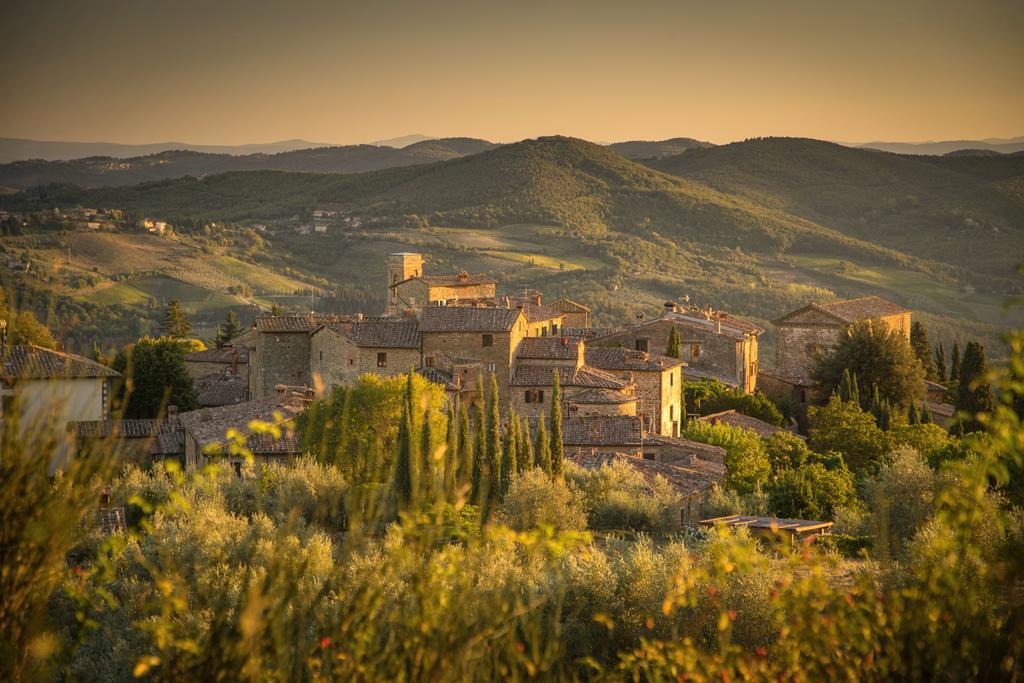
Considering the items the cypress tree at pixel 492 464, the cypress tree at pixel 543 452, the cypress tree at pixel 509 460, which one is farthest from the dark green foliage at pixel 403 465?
the cypress tree at pixel 543 452

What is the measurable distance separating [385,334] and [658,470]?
36.8ft

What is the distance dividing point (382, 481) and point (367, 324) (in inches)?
451

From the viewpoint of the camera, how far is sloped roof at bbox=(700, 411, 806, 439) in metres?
43.6

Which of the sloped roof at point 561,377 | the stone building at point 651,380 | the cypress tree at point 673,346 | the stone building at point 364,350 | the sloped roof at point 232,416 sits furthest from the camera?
the cypress tree at point 673,346

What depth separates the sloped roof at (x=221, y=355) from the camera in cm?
4959

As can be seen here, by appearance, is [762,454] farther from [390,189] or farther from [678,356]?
[390,189]

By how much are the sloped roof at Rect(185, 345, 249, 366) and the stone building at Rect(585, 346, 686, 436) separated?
13.9 m

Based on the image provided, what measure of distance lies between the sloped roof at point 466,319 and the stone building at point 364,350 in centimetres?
55

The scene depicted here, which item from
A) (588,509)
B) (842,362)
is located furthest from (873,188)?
(588,509)

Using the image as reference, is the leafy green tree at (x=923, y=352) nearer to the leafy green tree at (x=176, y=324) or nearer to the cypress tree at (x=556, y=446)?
the cypress tree at (x=556, y=446)

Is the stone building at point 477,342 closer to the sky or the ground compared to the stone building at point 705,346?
closer to the sky

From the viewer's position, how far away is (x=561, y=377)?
128ft

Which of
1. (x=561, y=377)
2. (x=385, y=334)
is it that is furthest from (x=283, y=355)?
(x=561, y=377)

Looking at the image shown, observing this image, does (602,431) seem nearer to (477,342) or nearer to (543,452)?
(477,342)
